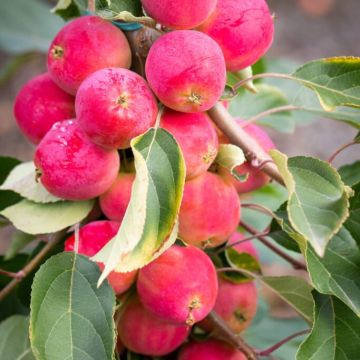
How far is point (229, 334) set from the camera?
2.21ft

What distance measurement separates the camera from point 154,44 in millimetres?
561

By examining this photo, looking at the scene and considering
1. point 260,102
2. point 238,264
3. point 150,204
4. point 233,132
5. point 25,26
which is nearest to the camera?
point 150,204

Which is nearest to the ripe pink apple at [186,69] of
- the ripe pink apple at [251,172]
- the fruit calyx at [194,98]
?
the fruit calyx at [194,98]

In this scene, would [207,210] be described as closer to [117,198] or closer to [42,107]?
[117,198]

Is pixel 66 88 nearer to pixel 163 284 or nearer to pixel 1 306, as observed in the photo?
pixel 163 284

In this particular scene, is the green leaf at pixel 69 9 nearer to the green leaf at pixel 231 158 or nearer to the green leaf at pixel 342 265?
the green leaf at pixel 231 158

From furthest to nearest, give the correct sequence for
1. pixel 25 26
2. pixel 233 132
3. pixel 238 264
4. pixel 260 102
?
pixel 25 26
pixel 260 102
pixel 238 264
pixel 233 132

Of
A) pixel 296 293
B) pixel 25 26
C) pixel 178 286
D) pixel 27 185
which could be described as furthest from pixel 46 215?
pixel 25 26

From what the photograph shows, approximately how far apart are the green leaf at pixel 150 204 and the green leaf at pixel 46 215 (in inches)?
3.7

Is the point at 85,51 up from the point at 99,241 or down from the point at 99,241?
up

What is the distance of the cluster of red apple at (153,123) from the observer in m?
0.54

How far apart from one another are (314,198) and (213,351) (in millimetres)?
231

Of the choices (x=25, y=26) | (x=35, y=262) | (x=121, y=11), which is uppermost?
(x=121, y=11)

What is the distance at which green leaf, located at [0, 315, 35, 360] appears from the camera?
2.16 ft
